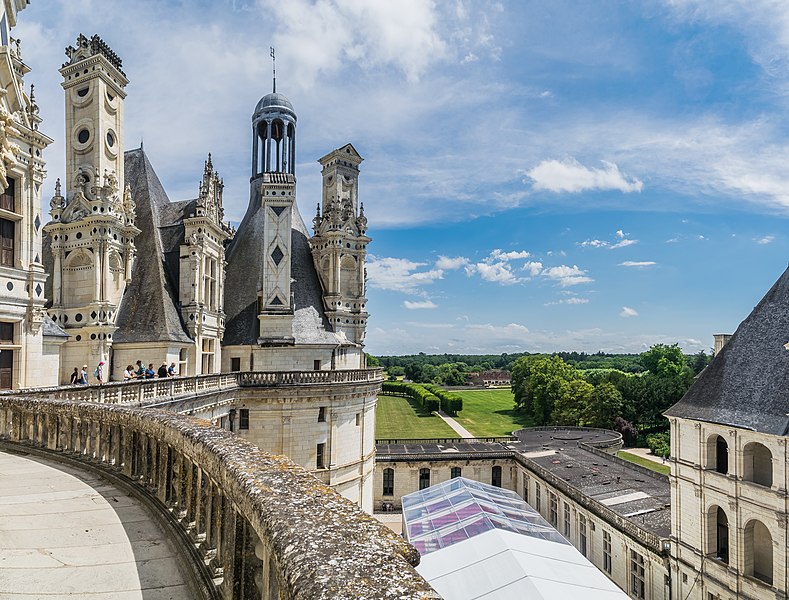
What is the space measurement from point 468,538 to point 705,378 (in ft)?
45.1

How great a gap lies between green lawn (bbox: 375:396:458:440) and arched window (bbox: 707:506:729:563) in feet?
145

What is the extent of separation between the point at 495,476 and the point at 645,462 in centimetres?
2024

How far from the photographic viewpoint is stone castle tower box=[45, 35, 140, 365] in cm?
2684

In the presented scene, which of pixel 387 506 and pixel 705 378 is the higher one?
pixel 705 378

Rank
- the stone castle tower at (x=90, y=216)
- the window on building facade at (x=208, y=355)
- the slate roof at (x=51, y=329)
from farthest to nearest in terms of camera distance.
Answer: the window on building facade at (x=208, y=355) < the stone castle tower at (x=90, y=216) < the slate roof at (x=51, y=329)

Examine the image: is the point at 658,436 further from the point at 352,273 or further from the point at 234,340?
the point at 234,340

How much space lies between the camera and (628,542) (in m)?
28.6

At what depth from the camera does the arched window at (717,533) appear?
78.2ft

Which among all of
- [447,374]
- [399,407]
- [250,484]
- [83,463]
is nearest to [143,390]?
[83,463]

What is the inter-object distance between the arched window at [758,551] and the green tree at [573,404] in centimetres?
4764

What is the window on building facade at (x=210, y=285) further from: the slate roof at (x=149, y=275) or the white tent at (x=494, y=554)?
the white tent at (x=494, y=554)

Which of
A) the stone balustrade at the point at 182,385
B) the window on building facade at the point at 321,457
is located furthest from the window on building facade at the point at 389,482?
the window on building facade at the point at 321,457

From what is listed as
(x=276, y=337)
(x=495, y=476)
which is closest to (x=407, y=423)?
(x=495, y=476)

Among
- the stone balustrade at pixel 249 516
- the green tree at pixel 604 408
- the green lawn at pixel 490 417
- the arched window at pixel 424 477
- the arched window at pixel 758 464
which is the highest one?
the stone balustrade at pixel 249 516
